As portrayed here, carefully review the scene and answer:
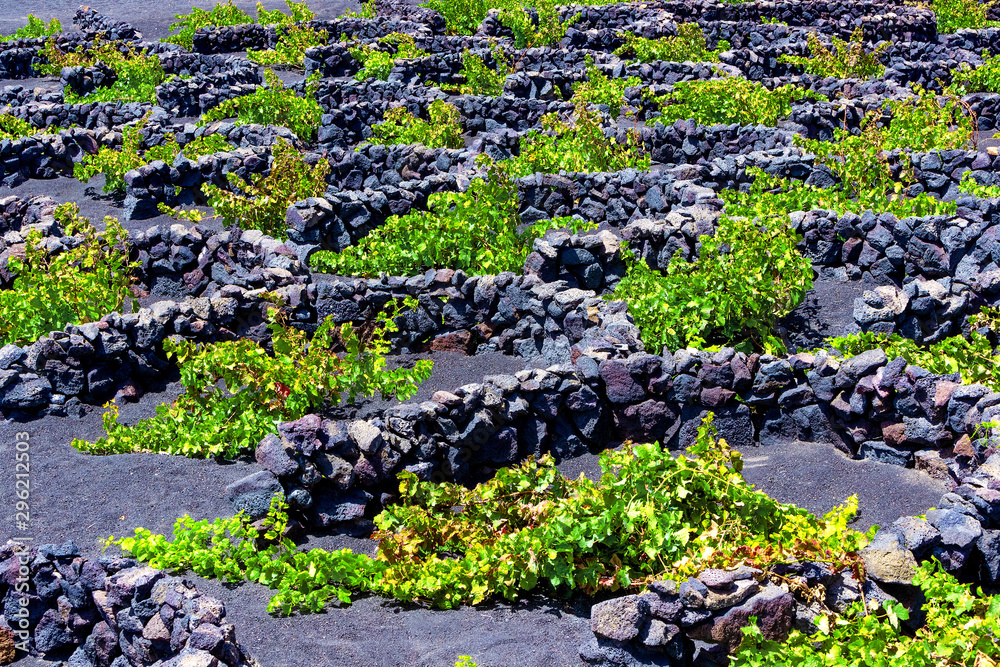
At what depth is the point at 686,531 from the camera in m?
6.53

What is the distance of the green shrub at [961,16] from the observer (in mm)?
25797

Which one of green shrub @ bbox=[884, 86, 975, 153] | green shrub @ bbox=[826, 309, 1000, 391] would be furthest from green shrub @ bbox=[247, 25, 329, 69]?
green shrub @ bbox=[826, 309, 1000, 391]

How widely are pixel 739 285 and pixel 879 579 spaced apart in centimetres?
397

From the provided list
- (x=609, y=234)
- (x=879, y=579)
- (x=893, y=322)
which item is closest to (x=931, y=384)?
(x=893, y=322)

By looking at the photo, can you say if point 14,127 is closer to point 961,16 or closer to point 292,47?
point 292,47

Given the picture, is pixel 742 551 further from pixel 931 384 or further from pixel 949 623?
pixel 931 384

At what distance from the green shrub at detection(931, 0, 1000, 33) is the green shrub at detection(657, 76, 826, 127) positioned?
1109cm

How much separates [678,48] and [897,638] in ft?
61.8

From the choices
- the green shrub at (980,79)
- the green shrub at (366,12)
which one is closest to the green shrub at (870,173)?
the green shrub at (980,79)

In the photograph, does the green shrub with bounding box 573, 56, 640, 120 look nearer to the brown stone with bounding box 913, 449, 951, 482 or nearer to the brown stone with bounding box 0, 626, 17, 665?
the brown stone with bounding box 913, 449, 951, 482

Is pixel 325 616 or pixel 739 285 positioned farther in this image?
pixel 739 285

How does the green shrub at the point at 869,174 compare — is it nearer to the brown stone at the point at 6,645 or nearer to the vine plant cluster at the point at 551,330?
the vine plant cluster at the point at 551,330

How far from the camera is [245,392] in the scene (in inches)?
351

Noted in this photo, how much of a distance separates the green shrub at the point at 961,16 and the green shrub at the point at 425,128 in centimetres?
1491
